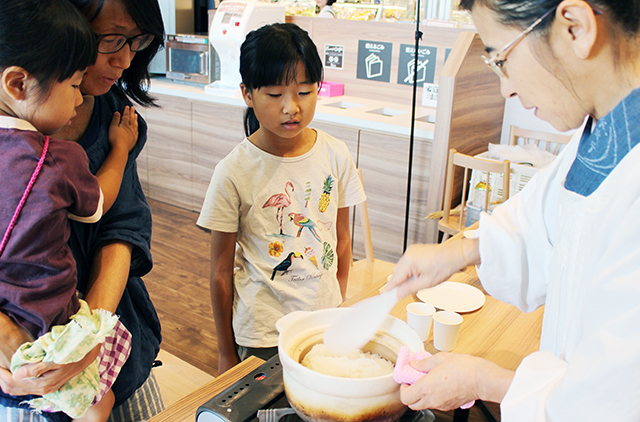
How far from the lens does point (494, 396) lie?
2.37ft

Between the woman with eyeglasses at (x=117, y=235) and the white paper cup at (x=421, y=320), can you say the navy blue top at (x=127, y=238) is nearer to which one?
the woman with eyeglasses at (x=117, y=235)

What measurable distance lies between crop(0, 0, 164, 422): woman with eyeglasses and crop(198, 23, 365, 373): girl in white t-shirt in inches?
9.6

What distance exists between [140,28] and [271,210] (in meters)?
0.58

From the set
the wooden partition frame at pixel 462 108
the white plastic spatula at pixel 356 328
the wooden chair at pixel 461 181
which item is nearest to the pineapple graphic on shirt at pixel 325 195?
the white plastic spatula at pixel 356 328

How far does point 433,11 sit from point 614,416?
12.4 ft

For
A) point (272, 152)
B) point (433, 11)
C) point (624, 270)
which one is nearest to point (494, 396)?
point (624, 270)

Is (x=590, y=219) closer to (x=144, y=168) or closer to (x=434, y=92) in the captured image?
(x=434, y=92)

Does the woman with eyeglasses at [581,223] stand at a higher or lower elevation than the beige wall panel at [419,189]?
higher

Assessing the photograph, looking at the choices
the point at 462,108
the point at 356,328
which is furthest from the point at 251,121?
the point at 462,108

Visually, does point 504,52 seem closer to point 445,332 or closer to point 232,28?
point 445,332

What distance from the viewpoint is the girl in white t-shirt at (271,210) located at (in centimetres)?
134

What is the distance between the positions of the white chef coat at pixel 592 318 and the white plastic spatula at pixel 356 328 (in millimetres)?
242

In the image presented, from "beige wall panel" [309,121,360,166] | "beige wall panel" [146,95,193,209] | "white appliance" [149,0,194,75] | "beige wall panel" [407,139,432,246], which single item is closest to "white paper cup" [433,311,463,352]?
"beige wall panel" [407,139,432,246]

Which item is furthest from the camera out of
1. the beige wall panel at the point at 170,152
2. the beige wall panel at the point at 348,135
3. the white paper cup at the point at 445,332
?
the beige wall panel at the point at 170,152
